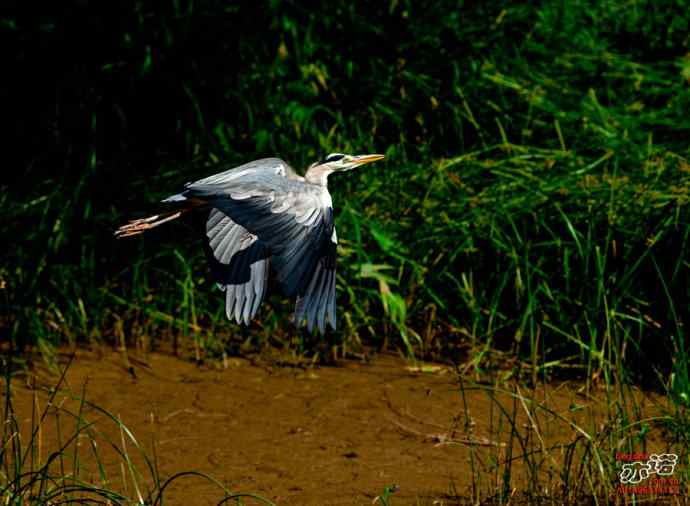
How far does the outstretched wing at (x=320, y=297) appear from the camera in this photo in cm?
342

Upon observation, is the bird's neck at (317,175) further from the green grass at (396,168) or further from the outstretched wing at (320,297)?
the outstretched wing at (320,297)

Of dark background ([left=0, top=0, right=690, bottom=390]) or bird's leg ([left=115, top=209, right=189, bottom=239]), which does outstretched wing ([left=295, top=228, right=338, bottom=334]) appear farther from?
dark background ([left=0, top=0, right=690, bottom=390])

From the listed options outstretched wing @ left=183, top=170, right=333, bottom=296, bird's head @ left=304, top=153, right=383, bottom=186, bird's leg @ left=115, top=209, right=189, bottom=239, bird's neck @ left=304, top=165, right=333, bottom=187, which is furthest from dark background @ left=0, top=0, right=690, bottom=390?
outstretched wing @ left=183, top=170, right=333, bottom=296

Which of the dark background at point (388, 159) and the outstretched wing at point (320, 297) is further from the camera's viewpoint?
the dark background at point (388, 159)

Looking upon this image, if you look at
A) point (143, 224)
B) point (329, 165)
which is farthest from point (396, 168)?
point (143, 224)

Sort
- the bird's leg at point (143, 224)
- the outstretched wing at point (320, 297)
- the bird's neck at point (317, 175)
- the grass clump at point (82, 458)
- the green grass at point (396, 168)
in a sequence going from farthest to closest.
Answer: the green grass at point (396, 168) < the bird's neck at point (317, 175) < the bird's leg at point (143, 224) < the grass clump at point (82, 458) < the outstretched wing at point (320, 297)

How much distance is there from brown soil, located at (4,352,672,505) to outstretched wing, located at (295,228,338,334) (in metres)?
0.59

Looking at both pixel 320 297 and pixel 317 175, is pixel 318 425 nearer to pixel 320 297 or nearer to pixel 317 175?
pixel 317 175

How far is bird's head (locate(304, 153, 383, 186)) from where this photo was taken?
4.52 meters

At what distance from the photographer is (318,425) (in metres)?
4.53

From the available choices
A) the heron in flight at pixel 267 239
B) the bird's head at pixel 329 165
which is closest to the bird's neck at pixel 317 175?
the bird's head at pixel 329 165

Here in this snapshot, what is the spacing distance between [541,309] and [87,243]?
7.12 ft

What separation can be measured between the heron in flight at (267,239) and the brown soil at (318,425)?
66cm

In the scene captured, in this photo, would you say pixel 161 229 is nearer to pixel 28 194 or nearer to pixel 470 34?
pixel 28 194
